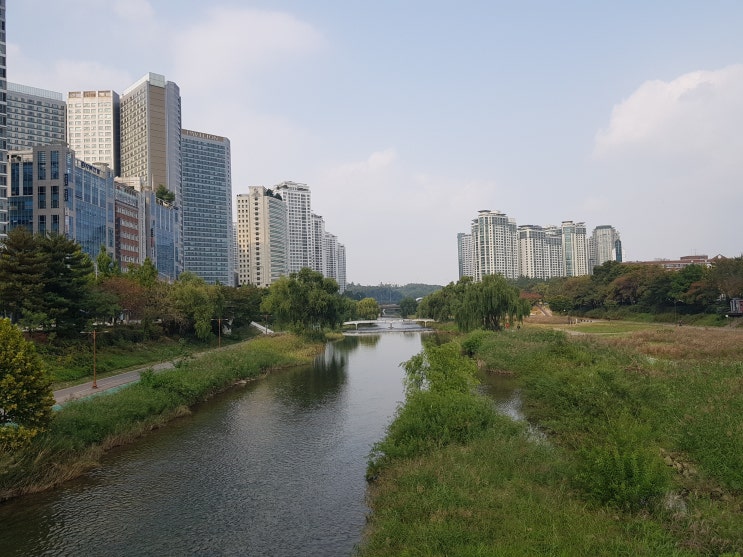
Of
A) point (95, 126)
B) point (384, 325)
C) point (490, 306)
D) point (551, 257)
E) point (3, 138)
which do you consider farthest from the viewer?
point (551, 257)

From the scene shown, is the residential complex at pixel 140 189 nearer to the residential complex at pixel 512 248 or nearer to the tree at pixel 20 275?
the tree at pixel 20 275

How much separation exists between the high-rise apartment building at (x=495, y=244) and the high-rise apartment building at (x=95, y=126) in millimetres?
118244

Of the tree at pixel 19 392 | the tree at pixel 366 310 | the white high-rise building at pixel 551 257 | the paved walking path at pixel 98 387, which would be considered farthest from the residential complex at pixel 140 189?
the white high-rise building at pixel 551 257

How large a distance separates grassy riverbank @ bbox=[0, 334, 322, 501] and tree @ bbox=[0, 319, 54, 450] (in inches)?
28.7

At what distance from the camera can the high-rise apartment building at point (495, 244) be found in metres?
185

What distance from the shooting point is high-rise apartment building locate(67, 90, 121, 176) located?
136 m

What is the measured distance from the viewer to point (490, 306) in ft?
184

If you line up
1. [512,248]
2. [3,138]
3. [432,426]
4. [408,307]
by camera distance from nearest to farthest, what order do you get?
[432,426] < [3,138] < [408,307] < [512,248]

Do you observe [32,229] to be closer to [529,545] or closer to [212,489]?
[212,489]

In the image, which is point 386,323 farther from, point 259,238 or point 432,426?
point 432,426

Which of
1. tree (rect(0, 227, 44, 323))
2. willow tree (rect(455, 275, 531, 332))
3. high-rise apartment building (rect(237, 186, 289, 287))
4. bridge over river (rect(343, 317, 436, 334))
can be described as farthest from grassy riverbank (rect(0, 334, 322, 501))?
high-rise apartment building (rect(237, 186, 289, 287))

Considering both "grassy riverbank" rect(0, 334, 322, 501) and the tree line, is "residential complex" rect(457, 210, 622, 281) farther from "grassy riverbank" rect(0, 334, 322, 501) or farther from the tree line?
"grassy riverbank" rect(0, 334, 322, 501)

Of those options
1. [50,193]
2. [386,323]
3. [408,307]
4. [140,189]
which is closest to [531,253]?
[408,307]

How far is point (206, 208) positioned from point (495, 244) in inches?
3896
